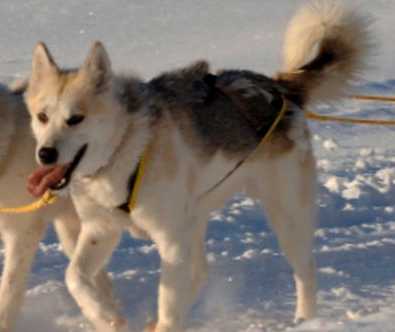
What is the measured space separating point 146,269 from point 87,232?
1259 millimetres

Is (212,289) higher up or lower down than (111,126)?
lower down

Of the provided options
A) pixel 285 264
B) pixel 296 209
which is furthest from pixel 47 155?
pixel 285 264

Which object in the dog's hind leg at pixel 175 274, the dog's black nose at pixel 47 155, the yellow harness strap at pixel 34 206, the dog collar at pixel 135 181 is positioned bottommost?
the dog's hind leg at pixel 175 274

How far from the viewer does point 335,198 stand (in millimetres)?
6168

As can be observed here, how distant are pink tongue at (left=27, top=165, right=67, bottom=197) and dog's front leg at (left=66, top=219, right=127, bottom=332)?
0.40 metres

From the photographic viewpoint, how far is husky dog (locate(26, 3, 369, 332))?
3619mm

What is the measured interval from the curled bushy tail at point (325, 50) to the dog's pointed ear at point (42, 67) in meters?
1.43

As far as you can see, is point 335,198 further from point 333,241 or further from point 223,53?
point 223,53

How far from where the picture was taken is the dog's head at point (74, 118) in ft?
11.4

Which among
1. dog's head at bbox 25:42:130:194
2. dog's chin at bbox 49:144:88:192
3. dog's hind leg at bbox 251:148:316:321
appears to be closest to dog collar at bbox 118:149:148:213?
dog's head at bbox 25:42:130:194

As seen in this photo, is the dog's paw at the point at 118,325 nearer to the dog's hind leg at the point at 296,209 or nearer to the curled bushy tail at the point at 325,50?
the dog's hind leg at the point at 296,209

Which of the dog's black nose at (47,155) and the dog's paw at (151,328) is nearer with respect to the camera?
the dog's black nose at (47,155)

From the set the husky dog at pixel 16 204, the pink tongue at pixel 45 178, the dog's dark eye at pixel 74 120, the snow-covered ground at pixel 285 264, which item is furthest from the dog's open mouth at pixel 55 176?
the snow-covered ground at pixel 285 264

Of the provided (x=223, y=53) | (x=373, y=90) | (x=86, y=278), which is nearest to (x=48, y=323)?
(x=86, y=278)
